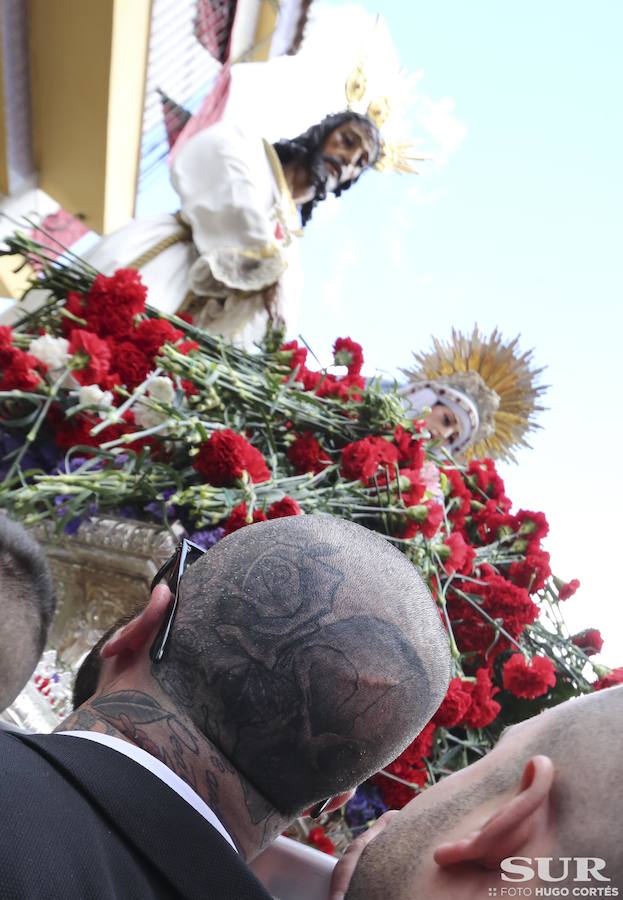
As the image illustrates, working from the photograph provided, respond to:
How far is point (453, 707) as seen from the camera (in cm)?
156

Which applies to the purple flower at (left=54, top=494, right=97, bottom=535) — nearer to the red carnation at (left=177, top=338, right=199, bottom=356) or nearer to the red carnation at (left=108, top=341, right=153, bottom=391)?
the red carnation at (left=108, top=341, right=153, bottom=391)

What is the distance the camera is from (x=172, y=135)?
7762 millimetres

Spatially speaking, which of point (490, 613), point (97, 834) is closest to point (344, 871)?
point (97, 834)

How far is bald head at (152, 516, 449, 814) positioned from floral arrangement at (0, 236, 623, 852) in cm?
63

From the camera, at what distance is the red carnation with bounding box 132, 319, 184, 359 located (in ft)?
5.72

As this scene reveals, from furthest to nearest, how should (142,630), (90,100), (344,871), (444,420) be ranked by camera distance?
1. (90,100)
2. (444,420)
3. (344,871)
4. (142,630)

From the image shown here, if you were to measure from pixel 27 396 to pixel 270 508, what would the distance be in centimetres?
54

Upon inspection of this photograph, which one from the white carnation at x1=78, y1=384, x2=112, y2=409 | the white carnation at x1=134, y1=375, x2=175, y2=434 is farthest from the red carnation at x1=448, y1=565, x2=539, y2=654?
the white carnation at x1=78, y1=384, x2=112, y2=409

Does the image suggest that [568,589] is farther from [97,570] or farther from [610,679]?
[97,570]

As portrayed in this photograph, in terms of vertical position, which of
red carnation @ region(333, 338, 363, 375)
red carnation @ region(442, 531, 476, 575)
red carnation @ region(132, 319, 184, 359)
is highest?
red carnation @ region(333, 338, 363, 375)

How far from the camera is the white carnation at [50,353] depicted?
1.67m

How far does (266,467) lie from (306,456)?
19 cm

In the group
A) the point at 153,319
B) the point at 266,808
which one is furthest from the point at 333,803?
the point at 153,319

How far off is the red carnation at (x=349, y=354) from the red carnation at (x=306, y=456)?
1.21 ft
